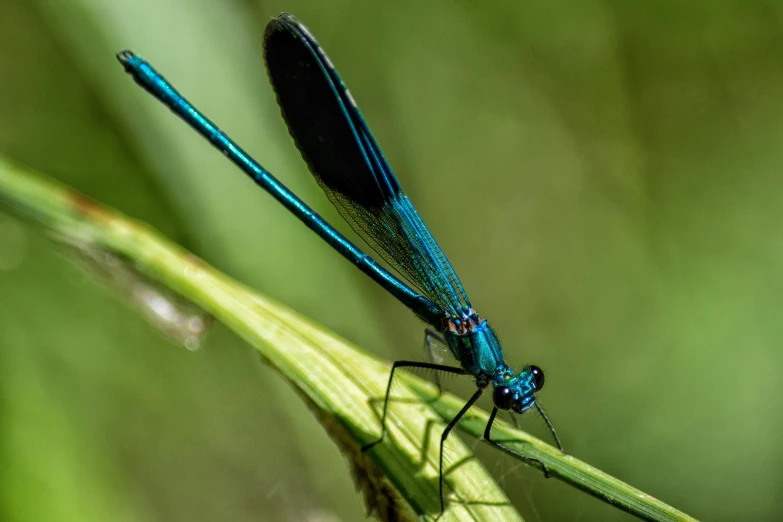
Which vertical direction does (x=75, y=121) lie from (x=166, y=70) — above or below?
above

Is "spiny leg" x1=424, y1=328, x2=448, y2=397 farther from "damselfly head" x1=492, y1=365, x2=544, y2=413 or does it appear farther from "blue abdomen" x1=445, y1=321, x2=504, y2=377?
"damselfly head" x1=492, y1=365, x2=544, y2=413

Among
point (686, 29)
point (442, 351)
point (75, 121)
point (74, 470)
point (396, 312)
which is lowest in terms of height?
point (74, 470)

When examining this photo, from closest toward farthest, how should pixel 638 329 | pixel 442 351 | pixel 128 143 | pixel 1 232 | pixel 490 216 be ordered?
Answer: pixel 442 351
pixel 1 232
pixel 638 329
pixel 128 143
pixel 490 216

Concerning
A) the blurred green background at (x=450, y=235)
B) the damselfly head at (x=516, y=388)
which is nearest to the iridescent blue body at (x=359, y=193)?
the damselfly head at (x=516, y=388)

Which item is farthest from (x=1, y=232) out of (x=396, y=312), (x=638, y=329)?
(x=638, y=329)

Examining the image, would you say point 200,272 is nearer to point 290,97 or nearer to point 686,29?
point 290,97

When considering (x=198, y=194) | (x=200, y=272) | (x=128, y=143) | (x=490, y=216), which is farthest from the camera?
(x=490, y=216)
